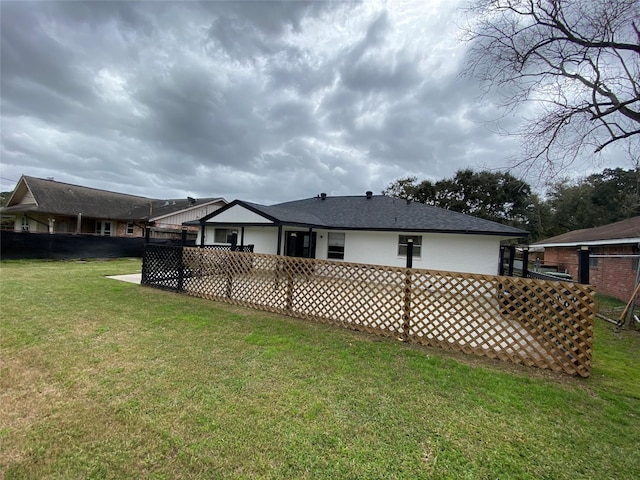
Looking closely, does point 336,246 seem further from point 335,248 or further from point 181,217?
point 181,217

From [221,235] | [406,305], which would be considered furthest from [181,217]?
[406,305]

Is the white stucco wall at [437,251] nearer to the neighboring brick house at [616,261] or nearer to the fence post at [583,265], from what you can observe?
the neighboring brick house at [616,261]

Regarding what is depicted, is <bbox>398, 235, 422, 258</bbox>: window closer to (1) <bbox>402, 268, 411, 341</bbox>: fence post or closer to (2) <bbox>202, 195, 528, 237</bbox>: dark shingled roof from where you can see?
(2) <bbox>202, 195, 528, 237</bbox>: dark shingled roof

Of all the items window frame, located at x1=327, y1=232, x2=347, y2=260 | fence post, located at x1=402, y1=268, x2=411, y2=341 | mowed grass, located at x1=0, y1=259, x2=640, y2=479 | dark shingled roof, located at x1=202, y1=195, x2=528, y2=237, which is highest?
dark shingled roof, located at x1=202, y1=195, x2=528, y2=237

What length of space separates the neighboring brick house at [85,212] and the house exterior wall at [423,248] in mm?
12007

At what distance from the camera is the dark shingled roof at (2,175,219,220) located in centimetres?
2116

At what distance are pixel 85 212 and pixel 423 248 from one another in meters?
26.2

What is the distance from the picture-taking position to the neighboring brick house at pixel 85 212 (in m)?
21.3

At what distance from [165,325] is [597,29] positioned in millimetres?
12676

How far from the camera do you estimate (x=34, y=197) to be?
68.0ft

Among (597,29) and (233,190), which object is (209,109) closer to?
(233,190)

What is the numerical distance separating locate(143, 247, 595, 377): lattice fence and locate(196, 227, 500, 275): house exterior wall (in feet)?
15.9

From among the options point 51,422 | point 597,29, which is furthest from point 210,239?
point 597,29

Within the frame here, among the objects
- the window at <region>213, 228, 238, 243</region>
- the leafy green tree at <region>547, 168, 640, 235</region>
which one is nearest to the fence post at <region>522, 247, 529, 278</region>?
the window at <region>213, 228, 238, 243</region>
